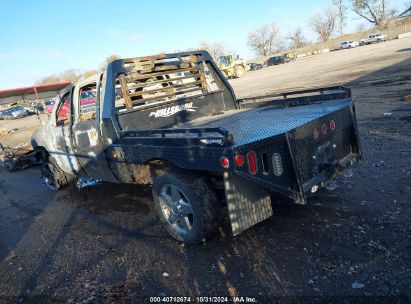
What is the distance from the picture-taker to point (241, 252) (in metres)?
3.62

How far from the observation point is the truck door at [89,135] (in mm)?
4879

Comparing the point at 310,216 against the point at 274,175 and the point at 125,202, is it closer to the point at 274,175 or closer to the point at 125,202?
the point at 274,175

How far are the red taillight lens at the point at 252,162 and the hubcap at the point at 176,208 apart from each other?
2.96ft

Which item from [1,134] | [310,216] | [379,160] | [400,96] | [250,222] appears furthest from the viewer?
[1,134]

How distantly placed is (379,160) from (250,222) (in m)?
3.19

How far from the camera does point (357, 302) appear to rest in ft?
8.66

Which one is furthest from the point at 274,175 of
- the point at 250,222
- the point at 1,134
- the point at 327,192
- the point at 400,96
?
the point at 1,134

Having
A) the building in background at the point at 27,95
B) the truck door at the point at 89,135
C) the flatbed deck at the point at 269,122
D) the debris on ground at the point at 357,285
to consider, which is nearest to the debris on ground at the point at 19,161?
the building in background at the point at 27,95

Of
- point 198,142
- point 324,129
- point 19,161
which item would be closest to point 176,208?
point 198,142

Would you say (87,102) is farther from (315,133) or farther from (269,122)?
(315,133)

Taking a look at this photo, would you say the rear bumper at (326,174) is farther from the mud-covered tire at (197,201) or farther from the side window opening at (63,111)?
the side window opening at (63,111)

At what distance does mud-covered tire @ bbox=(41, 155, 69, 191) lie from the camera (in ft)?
22.6

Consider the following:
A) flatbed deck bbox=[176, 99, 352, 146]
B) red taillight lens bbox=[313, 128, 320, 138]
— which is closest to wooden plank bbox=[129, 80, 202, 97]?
flatbed deck bbox=[176, 99, 352, 146]

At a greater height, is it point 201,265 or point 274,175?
point 274,175
